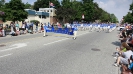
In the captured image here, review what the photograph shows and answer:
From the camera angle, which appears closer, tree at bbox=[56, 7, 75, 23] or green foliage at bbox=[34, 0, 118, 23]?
tree at bbox=[56, 7, 75, 23]

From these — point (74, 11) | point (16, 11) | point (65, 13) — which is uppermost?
point (74, 11)

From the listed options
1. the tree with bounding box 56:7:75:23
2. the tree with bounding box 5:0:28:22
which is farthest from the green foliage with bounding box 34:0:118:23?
the tree with bounding box 5:0:28:22

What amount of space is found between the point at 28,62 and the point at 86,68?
255 centimetres

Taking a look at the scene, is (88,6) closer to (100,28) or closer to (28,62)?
(100,28)

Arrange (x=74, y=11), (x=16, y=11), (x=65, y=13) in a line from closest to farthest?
1. (x=16, y=11)
2. (x=65, y=13)
3. (x=74, y=11)

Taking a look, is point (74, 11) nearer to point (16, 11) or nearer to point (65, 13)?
point (65, 13)

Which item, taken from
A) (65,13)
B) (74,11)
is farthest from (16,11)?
(74,11)

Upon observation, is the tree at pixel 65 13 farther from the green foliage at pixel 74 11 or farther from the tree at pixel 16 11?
the tree at pixel 16 11

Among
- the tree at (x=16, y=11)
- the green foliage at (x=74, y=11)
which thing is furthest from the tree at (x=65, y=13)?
the tree at (x=16, y=11)

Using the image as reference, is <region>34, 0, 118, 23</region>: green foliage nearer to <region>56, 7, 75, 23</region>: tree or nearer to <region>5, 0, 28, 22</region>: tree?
<region>56, 7, 75, 23</region>: tree

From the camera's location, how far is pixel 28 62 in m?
7.09

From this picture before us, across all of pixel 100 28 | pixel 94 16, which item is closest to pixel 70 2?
pixel 94 16

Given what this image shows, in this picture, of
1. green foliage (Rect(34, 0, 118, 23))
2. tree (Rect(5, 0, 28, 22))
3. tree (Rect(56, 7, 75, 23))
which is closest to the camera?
tree (Rect(5, 0, 28, 22))

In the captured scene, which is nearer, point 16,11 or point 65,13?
point 16,11
